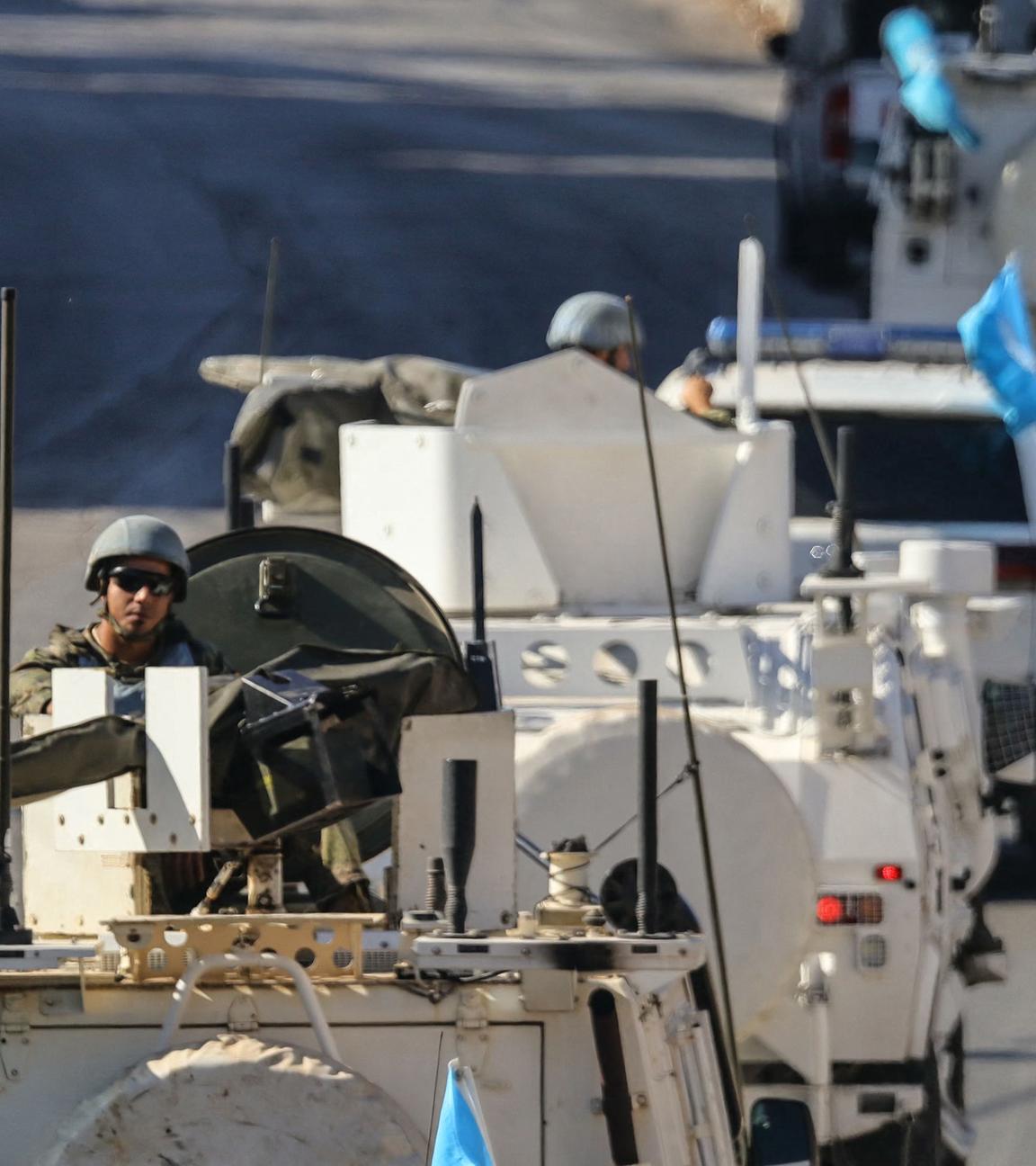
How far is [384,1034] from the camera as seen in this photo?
5742 millimetres

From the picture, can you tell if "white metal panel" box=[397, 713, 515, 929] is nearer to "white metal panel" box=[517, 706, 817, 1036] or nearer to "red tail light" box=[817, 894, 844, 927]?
"white metal panel" box=[517, 706, 817, 1036]

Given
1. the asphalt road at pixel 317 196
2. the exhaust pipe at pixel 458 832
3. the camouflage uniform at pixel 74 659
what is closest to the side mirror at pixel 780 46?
the asphalt road at pixel 317 196

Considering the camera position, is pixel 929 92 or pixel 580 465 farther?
pixel 929 92

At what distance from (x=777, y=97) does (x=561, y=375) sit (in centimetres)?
2513

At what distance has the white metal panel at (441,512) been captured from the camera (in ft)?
37.6

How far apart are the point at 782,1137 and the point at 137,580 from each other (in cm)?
199

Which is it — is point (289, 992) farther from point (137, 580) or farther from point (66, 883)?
point (137, 580)

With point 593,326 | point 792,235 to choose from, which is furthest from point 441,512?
point 792,235

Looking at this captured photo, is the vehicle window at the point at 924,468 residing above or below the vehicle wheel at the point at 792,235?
below

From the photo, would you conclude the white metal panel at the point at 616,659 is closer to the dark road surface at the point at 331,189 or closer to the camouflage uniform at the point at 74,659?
the camouflage uniform at the point at 74,659

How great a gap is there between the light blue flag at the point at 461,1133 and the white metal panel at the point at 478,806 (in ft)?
3.32

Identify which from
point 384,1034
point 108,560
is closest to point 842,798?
point 108,560

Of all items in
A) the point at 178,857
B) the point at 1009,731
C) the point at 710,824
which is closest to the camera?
the point at 178,857

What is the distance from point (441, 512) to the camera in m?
11.6
